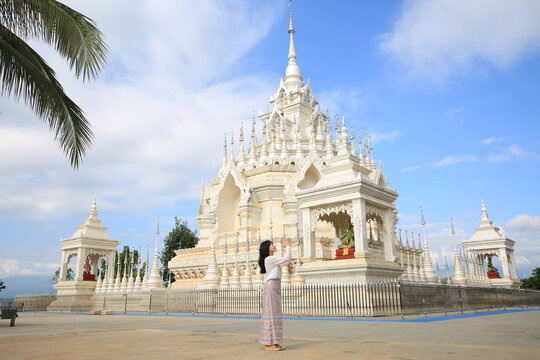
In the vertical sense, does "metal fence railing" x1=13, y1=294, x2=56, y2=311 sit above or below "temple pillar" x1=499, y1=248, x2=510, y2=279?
below

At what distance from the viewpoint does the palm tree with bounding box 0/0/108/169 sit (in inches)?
391

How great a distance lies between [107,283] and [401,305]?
21.0 m

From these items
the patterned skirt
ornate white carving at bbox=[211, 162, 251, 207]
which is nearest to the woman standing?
the patterned skirt

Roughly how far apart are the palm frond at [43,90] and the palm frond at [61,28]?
1.38 feet

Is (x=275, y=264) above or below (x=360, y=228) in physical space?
below

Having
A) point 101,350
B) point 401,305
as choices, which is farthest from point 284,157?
point 101,350

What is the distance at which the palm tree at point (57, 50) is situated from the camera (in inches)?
391

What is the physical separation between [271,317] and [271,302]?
327 millimetres

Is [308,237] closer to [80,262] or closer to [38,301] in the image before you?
[80,262]

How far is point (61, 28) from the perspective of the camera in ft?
34.2

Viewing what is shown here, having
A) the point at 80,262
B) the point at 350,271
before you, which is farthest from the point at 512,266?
the point at 80,262

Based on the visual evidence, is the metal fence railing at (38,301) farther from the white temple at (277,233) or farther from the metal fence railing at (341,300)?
the metal fence railing at (341,300)

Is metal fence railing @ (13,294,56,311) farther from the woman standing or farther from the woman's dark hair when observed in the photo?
the woman standing

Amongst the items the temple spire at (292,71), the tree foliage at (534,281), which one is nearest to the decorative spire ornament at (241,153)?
the temple spire at (292,71)
